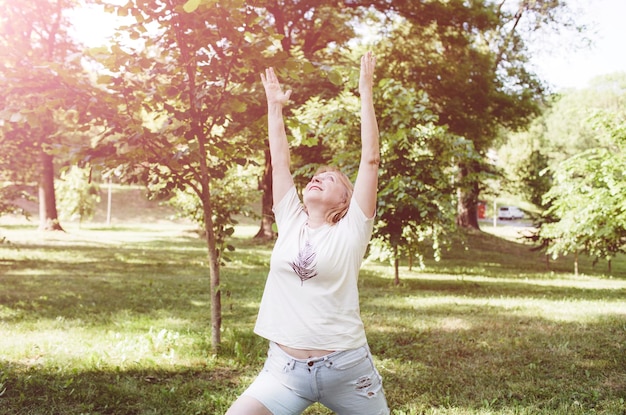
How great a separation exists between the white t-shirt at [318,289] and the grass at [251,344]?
2.12 metres

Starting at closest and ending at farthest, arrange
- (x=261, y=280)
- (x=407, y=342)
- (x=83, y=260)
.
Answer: (x=407, y=342), (x=261, y=280), (x=83, y=260)

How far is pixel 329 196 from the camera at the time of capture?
267cm

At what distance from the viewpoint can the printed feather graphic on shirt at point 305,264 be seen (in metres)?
2.48

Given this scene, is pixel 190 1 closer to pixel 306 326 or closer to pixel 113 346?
pixel 306 326

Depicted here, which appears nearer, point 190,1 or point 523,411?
point 190,1

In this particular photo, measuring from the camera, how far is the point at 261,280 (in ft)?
39.5

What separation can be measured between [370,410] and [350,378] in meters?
0.18

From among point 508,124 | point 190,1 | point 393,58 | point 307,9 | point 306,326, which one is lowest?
point 306,326

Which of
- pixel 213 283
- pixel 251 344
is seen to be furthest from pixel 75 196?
pixel 213 283

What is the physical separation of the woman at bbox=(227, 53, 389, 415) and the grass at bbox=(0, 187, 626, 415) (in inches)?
80.4

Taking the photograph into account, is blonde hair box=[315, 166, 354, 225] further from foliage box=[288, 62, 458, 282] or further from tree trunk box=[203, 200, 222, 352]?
foliage box=[288, 62, 458, 282]

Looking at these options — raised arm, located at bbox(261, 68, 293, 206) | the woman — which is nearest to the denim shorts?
the woman

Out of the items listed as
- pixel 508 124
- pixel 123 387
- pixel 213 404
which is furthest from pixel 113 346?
pixel 508 124

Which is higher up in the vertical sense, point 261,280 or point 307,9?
point 307,9
